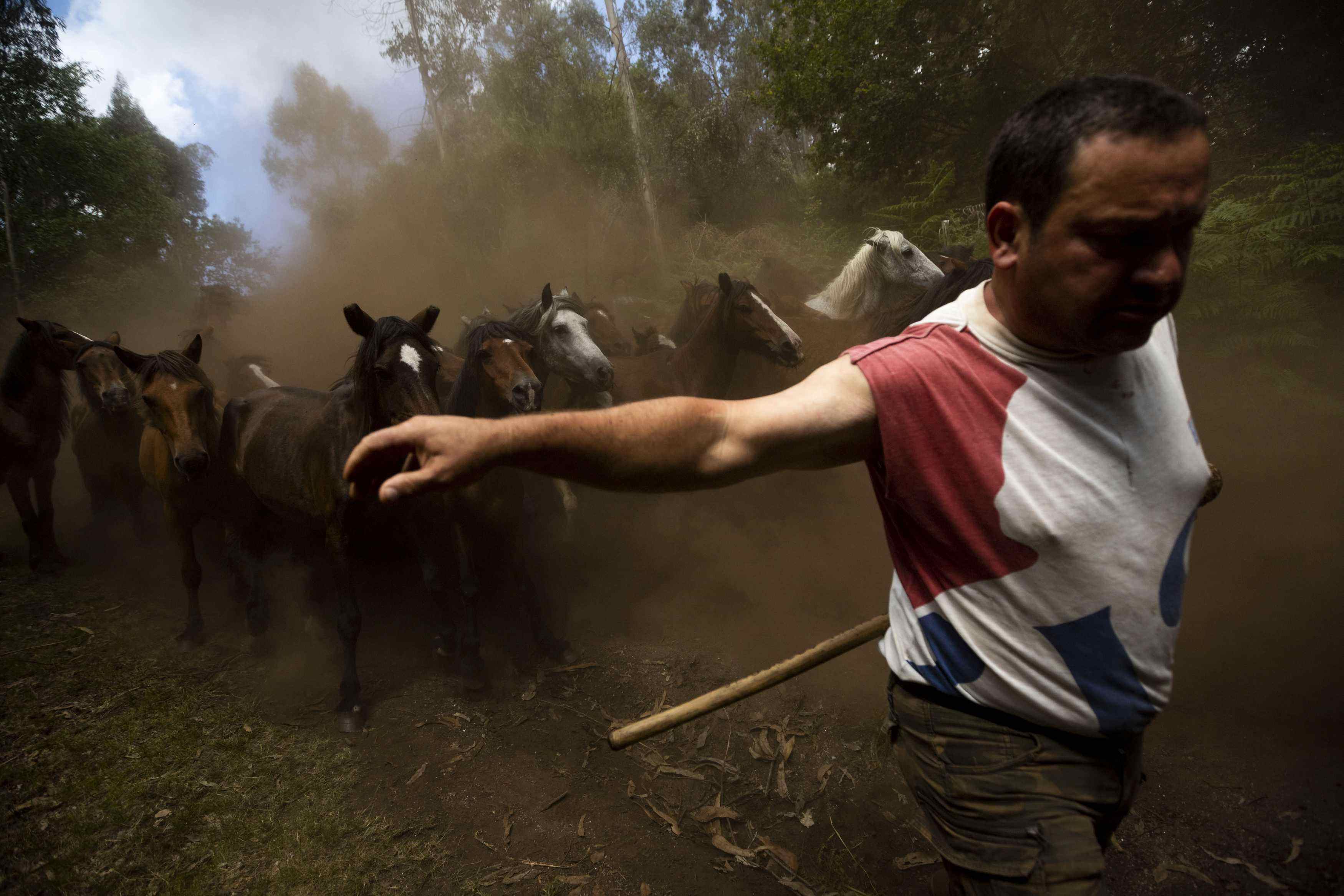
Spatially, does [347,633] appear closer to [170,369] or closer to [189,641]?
[189,641]

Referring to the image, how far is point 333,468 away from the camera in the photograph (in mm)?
4766

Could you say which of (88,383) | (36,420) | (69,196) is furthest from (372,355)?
(69,196)

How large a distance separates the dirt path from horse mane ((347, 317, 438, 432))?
2.51m

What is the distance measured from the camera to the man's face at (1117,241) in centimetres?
124

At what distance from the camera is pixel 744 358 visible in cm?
816

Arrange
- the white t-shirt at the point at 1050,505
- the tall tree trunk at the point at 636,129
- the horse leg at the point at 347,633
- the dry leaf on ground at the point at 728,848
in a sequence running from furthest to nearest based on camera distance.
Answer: the tall tree trunk at the point at 636,129 < the horse leg at the point at 347,633 < the dry leaf on ground at the point at 728,848 < the white t-shirt at the point at 1050,505

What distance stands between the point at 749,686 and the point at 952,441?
1208mm

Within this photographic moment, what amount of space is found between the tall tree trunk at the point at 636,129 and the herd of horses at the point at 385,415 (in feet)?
28.0

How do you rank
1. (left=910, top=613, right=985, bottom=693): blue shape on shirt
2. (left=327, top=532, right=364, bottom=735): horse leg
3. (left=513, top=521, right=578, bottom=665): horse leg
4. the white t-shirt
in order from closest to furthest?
1. the white t-shirt
2. (left=910, top=613, right=985, bottom=693): blue shape on shirt
3. (left=327, top=532, right=364, bottom=735): horse leg
4. (left=513, top=521, right=578, bottom=665): horse leg

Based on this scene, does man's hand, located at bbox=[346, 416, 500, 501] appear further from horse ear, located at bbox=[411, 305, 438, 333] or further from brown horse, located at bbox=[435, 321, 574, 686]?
horse ear, located at bbox=[411, 305, 438, 333]

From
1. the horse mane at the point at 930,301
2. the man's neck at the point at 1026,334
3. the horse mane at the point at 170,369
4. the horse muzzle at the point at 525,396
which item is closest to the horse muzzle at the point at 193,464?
the horse mane at the point at 170,369

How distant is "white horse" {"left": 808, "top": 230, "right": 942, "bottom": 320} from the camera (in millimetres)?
7383

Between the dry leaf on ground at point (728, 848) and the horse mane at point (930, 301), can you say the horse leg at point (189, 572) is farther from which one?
the horse mane at point (930, 301)

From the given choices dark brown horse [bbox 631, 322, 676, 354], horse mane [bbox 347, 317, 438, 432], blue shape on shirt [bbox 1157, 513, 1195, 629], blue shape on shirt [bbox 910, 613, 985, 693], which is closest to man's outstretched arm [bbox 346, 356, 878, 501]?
blue shape on shirt [bbox 910, 613, 985, 693]
